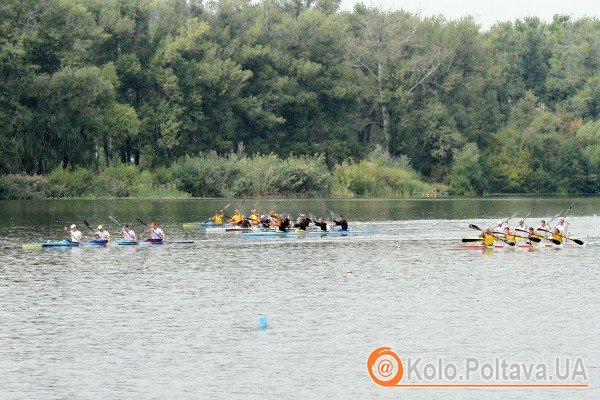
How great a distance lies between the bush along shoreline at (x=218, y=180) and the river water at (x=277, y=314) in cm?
3291

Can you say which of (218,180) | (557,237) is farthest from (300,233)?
(218,180)

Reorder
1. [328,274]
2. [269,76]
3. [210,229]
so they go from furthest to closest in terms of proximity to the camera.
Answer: [269,76] < [210,229] < [328,274]

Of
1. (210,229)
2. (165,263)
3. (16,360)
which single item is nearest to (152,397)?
(16,360)

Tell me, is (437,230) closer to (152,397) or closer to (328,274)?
A: (328,274)

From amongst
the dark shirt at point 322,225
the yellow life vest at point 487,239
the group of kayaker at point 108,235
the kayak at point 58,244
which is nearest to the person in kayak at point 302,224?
the dark shirt at point 322,225

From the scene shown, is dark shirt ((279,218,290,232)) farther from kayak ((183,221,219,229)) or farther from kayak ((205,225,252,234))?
kayak ((183,221,219,229))

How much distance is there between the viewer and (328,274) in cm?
3912

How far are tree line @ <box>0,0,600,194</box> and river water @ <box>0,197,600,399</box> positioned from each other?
34.8m

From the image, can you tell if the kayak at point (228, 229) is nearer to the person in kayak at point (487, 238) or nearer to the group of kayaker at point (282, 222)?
the group of kayaker at point (282, 222)

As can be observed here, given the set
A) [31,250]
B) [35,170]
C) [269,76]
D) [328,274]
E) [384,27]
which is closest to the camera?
[328,274]

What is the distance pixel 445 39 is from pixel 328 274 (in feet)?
257

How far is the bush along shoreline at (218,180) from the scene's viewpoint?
279 feet

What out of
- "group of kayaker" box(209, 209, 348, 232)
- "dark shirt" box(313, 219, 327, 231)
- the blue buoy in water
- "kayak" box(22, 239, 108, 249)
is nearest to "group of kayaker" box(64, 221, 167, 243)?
"kayak" box(22, 239, 108, 249)

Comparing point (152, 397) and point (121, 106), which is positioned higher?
point (121, 106)
